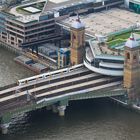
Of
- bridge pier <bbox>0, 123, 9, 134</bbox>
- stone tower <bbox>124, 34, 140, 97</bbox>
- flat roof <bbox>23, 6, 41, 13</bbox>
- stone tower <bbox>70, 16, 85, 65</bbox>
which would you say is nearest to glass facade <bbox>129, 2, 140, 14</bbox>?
flat roof <bbox>23, 6, 41, 13</bbox>

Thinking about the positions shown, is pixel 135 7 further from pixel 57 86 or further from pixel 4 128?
pixel 4 128

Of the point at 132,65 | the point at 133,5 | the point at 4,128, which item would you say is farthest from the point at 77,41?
the point at 133,5

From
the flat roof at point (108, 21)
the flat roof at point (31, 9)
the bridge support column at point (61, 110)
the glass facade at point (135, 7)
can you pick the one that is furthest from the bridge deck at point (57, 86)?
the glass facade at point (135, 7)

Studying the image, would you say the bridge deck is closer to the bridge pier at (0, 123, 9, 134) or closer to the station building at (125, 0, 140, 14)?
the bridge pier at (0, 123, 9, 134)

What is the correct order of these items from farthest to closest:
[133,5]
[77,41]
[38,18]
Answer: [133,5], [38,18], [77,41]

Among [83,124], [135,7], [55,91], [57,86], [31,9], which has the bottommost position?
[83,124]

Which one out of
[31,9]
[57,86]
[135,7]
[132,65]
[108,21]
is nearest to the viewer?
[57,86]

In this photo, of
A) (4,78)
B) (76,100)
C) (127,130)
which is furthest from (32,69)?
(127,130)
